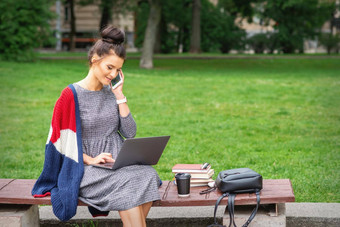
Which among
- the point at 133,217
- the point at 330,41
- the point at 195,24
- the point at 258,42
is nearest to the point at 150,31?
the point at 195,24

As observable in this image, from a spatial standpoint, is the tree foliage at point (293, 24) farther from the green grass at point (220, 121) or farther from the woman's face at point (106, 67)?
the woman's face at point (106, 67)

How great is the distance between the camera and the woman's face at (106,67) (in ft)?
14.0

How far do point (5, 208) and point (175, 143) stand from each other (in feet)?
14.6

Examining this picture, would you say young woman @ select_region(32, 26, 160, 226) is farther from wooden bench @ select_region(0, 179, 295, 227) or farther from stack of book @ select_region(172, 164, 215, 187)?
stack of book @ select_region(172, 164, 215, 187)

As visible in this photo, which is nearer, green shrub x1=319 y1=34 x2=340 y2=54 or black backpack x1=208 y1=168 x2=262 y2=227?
black backpack x1=208 y1=168 x2=262 y2=227

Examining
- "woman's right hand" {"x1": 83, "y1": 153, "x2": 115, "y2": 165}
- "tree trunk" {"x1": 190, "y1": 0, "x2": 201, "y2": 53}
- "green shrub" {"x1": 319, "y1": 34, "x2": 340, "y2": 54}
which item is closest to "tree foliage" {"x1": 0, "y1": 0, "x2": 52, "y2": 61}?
"tree trunk" {"x1": 190, "y1": 0, "x2": 201, "y2": 53}

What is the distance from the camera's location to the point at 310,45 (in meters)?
56.9

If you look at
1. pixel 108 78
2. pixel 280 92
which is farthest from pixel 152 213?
pixel 280 92

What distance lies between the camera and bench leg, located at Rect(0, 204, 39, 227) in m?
4.22

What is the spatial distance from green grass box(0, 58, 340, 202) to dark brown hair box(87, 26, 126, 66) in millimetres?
2459

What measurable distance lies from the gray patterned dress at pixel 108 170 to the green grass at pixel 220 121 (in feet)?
6.98

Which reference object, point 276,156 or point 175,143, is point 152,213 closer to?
point 276,156

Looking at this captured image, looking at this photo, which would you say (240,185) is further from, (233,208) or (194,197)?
(194,197)

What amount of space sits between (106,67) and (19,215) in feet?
3.99
